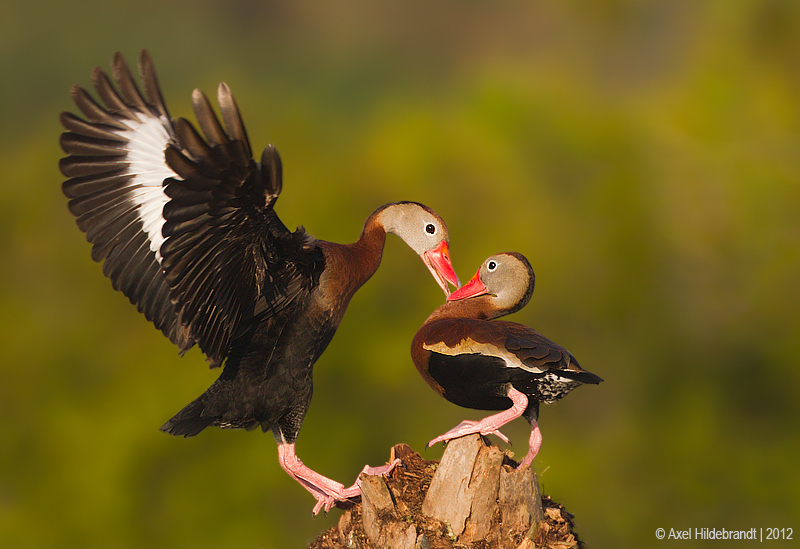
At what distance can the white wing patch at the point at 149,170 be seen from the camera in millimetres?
3711

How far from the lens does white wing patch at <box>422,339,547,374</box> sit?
3354 millimetres

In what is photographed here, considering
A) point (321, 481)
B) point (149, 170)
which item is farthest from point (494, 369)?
point (149, 170)

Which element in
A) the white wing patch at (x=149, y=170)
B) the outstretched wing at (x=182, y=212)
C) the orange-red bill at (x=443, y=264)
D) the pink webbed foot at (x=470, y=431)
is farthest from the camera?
the orange-red bill at (x=443, y=264)

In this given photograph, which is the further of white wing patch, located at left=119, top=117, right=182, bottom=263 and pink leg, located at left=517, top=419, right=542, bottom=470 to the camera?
white wing patch, located at left=119, top=117, right=182, bottom=263

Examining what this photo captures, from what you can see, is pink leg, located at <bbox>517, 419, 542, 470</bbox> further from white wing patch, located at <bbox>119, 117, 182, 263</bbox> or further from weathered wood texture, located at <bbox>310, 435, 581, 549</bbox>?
white wing patch, located at <bbox>119, 117, 182, 263</bbox>

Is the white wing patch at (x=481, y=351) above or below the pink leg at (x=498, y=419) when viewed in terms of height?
above

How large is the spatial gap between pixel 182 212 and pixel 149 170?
0.80 m

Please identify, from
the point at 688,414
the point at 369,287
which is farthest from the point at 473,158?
the point at 688,414

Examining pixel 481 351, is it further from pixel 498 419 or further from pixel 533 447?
pixel 533 447

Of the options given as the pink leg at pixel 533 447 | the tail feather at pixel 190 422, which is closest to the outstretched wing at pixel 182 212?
the tail feather at pixel 190 422

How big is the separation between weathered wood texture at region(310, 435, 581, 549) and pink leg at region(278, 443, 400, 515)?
0.21 meters

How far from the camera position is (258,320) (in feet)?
12.6

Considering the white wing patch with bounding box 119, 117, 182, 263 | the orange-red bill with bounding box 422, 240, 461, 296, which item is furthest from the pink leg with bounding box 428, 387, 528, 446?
the white wing patch with bounding box 119, 117, 182, 263

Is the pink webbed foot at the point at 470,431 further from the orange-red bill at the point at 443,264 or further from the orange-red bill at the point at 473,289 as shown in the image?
the orange-red bill at the point at 443,264
